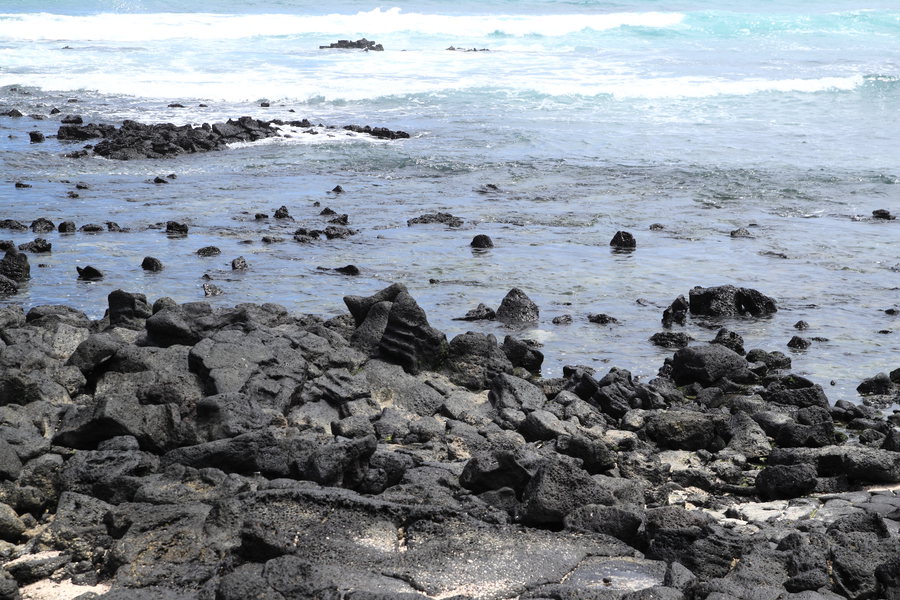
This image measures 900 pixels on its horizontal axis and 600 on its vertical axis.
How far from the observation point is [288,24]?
49406mm

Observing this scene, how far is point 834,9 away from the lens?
57.4 meters

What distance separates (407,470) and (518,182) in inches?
Answer: 476

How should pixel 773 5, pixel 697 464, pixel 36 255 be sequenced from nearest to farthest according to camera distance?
pixel 697 464
pixel 36 255
pixel 773 5

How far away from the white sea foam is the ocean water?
2843 mm

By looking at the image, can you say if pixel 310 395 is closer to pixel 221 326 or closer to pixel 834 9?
pixel 221 326

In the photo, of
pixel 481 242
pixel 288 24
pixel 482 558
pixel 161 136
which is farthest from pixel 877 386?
pixel 288 24

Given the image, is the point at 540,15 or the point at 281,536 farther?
the point at 540,15

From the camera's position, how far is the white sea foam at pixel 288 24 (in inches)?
1757

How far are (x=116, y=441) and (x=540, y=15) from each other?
167 ft

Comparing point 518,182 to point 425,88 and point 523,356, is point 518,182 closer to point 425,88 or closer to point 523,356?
point 523,356

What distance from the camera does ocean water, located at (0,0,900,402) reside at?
440 inches

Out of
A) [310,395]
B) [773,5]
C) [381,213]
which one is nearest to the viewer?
[310,395]

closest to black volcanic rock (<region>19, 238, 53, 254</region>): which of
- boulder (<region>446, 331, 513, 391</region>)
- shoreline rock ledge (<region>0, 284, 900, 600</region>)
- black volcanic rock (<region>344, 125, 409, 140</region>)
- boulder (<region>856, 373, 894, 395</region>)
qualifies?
shoreline rock ledge (<region>0, 284, 900, 600</region>)

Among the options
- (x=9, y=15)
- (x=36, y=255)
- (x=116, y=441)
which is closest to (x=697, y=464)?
(x=116, y=441)
